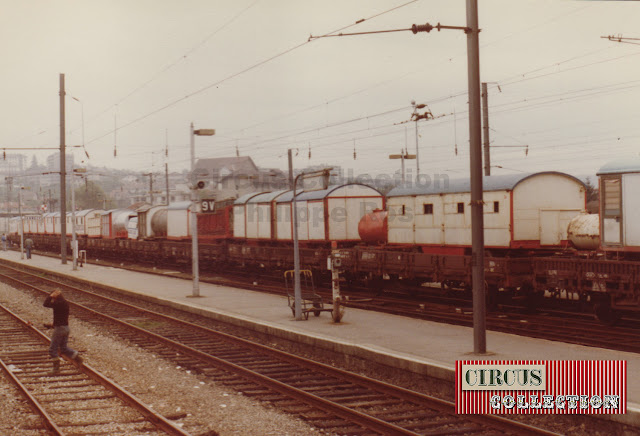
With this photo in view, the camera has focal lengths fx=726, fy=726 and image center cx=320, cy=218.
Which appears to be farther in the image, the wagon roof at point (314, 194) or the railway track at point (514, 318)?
the wagon roof at point (314, 194)

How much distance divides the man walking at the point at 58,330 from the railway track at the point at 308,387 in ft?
6.51

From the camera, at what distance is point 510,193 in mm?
18578

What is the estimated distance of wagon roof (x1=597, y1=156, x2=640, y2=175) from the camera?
49.5 ft

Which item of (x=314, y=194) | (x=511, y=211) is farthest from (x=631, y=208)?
(x=314, y=194)

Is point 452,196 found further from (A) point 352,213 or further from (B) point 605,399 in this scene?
(B) point 605,399

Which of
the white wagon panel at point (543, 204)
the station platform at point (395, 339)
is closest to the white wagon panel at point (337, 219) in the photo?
the station platform at point (395, 339)

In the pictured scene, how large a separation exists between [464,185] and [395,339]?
25.2 feet

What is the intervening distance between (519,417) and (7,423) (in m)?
6.78

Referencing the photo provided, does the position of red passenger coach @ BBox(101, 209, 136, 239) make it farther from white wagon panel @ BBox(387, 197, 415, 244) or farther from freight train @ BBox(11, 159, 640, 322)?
white wagon panel @ BBox(387, 197, 415, 244)

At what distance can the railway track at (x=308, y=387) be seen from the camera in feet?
29.9

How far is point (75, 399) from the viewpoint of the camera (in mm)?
10898

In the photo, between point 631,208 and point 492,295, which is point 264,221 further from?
point 631,208

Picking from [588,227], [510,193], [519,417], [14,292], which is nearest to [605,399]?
[519,417]

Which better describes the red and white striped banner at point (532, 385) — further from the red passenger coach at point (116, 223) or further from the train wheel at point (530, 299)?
the red passenger coach at point (116, 223)
